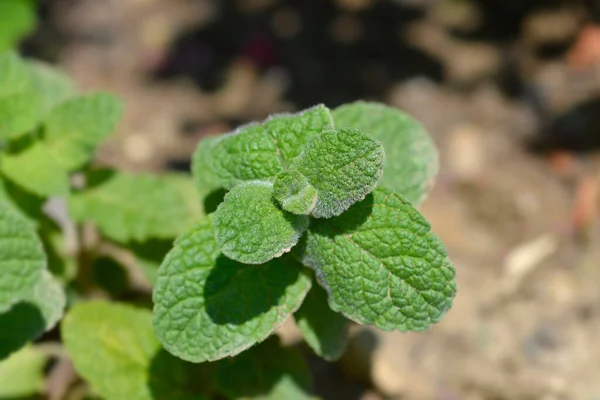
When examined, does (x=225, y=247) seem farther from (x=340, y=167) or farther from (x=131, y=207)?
(x=131, y=207)

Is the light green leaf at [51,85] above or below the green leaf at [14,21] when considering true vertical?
above

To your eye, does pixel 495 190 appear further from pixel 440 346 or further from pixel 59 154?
pixel 59 154

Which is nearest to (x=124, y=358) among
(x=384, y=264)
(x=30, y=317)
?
(x=30, y=317)

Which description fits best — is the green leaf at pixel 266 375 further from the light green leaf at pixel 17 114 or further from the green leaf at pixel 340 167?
the light green leaf at pixel 17 114

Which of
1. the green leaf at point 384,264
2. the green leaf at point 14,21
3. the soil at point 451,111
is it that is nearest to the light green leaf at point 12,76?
the green leaf at point 384,264

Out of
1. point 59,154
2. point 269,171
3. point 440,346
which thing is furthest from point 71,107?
point 440,346
